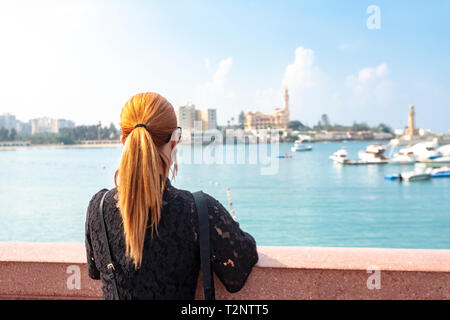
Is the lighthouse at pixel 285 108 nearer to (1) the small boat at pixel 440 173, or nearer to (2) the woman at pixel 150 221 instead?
(1) the small boat at pixel 440 173

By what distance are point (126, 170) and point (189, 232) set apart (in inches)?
10.8

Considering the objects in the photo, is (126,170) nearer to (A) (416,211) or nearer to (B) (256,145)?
(A) (416,211)

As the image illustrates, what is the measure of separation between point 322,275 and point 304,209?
74.3 ft

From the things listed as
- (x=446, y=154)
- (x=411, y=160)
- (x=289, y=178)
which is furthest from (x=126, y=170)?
(x=446, y=154)

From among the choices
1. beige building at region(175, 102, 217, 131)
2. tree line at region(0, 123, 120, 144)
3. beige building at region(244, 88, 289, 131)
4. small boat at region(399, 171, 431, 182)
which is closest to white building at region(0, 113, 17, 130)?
tree line at region(0, 123, 120, 144)

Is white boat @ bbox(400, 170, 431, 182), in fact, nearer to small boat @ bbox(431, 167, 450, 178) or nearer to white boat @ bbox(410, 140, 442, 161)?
small boat @ bbox(431, 167, 450, 178)

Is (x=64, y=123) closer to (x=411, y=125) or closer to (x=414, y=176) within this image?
(x=411, y=125)

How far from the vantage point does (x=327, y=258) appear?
1.84 m

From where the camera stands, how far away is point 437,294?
1735 millimetres

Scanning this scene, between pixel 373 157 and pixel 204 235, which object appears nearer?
pixel 204 235

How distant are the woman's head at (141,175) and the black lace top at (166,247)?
4cm

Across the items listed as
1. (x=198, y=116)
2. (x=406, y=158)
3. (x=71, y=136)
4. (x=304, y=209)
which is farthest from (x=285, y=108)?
(x=304, y=209)

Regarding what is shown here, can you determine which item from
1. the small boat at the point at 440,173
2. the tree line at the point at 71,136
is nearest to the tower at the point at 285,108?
the tree line at the point at 71,136

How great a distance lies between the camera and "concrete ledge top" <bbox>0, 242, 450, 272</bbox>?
176 cm
